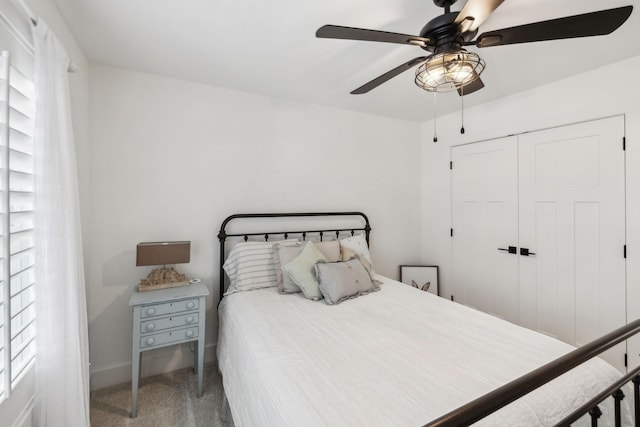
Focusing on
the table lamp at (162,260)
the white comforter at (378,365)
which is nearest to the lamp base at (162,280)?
the table lamp at (162,260)

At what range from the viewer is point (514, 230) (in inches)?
118

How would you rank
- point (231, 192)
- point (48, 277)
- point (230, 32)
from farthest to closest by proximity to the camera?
point (231, 192)
point (230, 32)
point (48, 277)

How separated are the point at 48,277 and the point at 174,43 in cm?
163

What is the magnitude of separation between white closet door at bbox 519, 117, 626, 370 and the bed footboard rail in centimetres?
172

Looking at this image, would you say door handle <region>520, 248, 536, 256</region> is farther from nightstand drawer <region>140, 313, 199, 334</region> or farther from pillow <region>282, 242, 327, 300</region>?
nightstand drawer <region>140, 313, 199, 334</region>

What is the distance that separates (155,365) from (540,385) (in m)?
2.76

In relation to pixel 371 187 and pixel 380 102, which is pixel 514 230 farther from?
pixel 380 102

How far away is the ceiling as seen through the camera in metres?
1.62

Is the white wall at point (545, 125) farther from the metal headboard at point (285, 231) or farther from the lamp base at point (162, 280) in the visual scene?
the lamp base at point (162, 280)

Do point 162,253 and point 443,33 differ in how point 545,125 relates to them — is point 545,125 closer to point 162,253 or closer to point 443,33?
point 443,33

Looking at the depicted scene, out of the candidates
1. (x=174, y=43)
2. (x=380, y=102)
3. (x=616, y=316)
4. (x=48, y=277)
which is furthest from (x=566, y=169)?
(x=48, y=277)

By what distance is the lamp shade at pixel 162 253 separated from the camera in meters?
2.20

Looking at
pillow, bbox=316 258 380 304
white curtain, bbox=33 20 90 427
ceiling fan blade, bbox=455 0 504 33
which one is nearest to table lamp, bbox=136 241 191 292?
white curtain, bbox=33 20 90 427

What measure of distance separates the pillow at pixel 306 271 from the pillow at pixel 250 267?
21 cm
